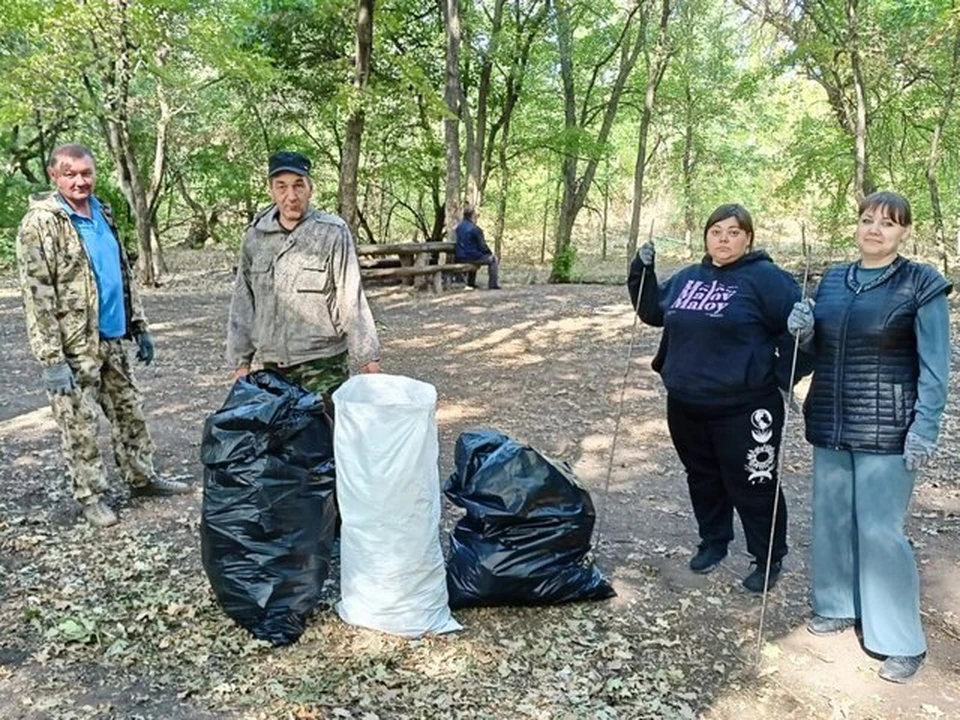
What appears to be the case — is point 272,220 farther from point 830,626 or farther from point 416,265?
point 416,265

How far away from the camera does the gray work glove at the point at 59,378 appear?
345cm

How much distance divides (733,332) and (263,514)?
5.95ft

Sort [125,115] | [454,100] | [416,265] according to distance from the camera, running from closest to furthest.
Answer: [125,115], [416,265], [454,100]

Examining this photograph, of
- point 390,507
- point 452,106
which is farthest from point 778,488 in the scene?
point 452,106

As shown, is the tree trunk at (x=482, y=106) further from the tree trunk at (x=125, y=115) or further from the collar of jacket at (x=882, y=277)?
the collar of jacket at (x=882, y=277)

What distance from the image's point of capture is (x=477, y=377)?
276 inches

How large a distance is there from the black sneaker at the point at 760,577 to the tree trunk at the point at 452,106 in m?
9.81

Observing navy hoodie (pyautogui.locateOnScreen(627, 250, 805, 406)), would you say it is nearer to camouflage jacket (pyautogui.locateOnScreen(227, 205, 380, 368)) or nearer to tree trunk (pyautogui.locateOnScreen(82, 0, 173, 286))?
camouflage jacket (pyautogui.locateOnScreen(227, 205, 380, 368))

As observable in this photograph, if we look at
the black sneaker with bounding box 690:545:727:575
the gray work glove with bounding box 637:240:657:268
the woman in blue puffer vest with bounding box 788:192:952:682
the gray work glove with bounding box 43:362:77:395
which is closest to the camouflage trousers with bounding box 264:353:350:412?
the gray work glove with bounding box 43:362:77:395

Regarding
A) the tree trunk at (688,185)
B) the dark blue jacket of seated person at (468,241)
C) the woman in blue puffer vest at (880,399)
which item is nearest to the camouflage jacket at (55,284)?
the woman in blue puffer vest at (880,399)

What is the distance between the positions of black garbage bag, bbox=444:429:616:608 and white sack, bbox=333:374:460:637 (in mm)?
168

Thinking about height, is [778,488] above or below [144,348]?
below

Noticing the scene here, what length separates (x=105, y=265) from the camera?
3.68 meters

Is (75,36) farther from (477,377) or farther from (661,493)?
(661,493)
